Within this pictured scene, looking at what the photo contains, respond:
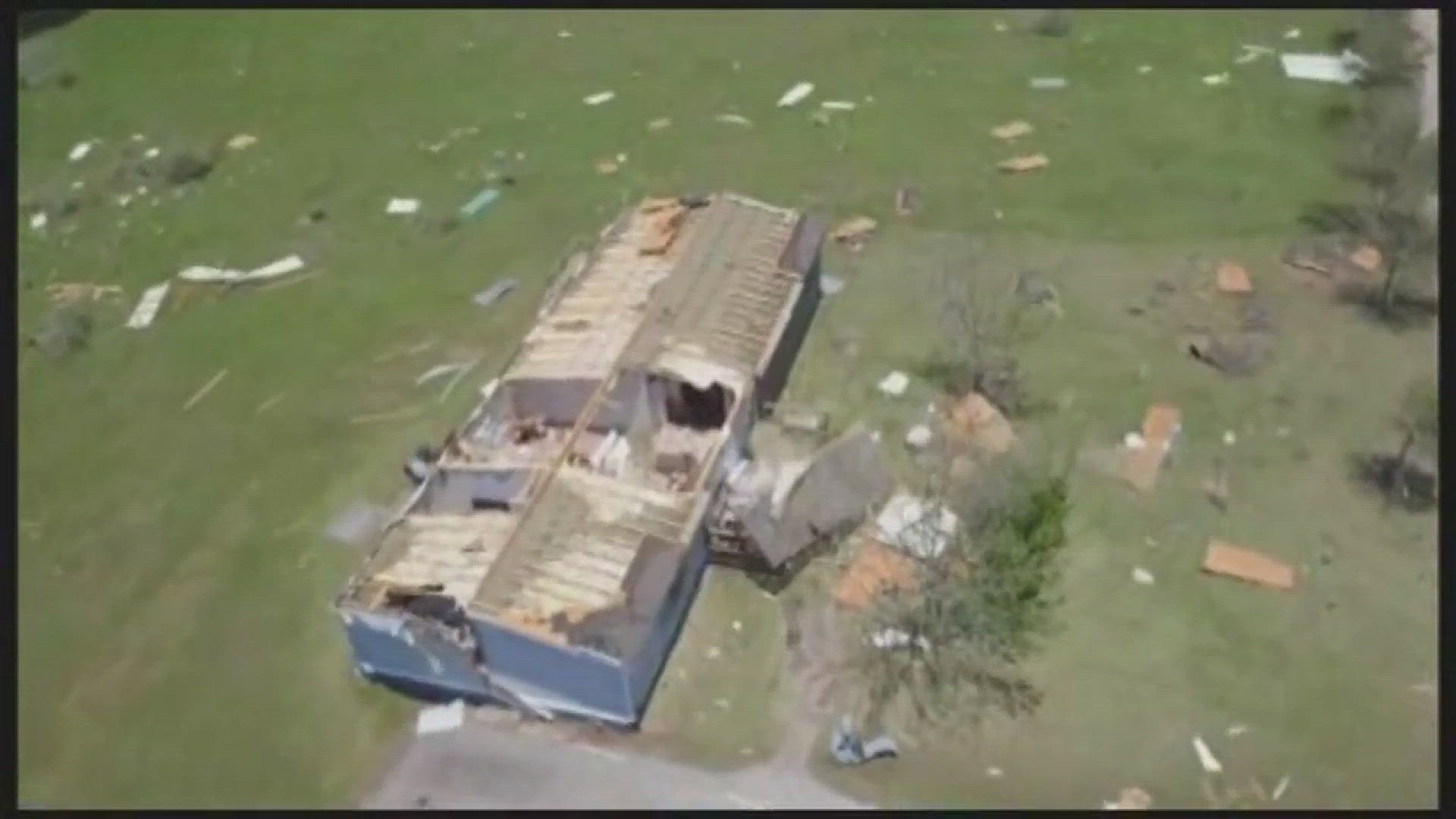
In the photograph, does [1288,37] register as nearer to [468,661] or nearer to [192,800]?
[468,661]

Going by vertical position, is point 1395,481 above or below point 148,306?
below

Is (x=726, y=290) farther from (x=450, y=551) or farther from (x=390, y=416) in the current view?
(x=450, y=551)

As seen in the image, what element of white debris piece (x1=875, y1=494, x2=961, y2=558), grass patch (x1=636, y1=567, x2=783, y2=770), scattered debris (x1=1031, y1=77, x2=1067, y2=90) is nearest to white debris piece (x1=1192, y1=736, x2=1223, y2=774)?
white debris piece (x1=875, y1=494, x2=961, y2=558)

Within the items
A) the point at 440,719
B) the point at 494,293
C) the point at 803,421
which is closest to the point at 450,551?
the point at 440,719

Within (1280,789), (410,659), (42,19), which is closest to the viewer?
(1280,789)

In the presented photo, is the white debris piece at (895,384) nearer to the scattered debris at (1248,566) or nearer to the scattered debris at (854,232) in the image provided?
the scattered debris at (854,232)

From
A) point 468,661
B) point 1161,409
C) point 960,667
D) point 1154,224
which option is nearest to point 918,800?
point 960,667

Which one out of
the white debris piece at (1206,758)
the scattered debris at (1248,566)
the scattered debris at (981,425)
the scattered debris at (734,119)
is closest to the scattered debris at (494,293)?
the scattered debris at (734,119)
